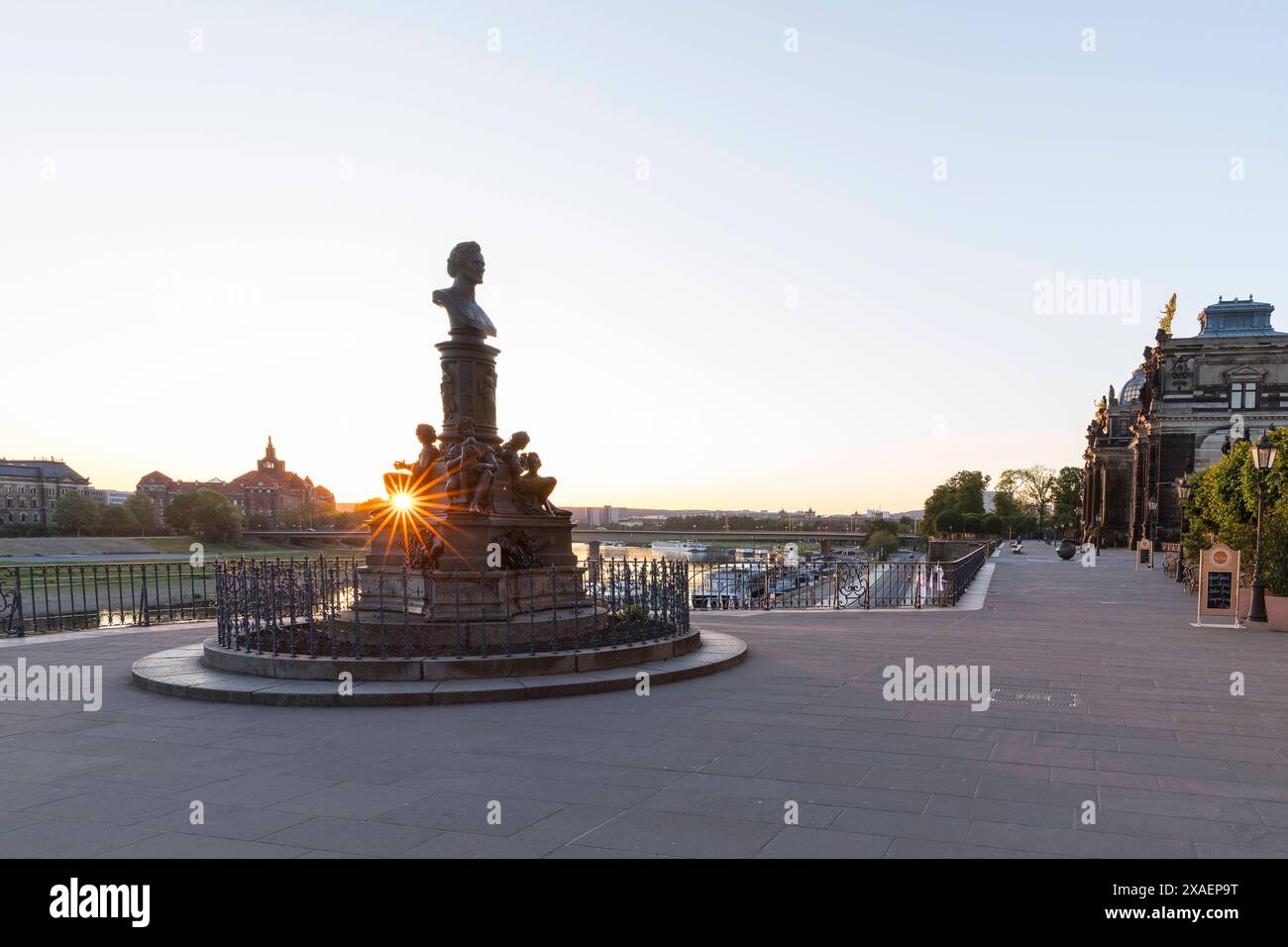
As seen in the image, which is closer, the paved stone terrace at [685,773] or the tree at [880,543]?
the paved stone terrace at [685,773]

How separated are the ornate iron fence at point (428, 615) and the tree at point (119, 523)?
10993cm

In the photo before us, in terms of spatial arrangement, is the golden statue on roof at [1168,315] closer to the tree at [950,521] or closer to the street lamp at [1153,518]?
the street lamp at [1153,518]

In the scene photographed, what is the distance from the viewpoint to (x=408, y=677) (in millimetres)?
9805

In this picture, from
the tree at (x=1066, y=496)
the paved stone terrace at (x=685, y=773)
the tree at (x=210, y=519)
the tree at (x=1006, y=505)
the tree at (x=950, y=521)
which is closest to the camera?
the paved stone terrace at (x=685, y=773)

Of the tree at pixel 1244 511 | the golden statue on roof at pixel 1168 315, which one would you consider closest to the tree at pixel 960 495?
the golden statue on roof at pixel 1168 315

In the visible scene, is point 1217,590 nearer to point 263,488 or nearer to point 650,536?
point 650,536

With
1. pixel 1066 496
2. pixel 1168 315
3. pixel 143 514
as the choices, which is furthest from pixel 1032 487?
pixel 143 514

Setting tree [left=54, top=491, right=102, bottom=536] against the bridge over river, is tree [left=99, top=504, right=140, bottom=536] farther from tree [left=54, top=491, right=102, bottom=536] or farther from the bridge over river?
the bridge over river

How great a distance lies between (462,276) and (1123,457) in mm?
82939

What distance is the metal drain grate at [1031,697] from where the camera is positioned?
939 centimetres

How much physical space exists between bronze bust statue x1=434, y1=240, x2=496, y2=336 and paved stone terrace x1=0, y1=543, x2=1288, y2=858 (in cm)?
609

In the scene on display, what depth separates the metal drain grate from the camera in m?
9.39

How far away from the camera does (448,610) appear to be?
1133 cm
